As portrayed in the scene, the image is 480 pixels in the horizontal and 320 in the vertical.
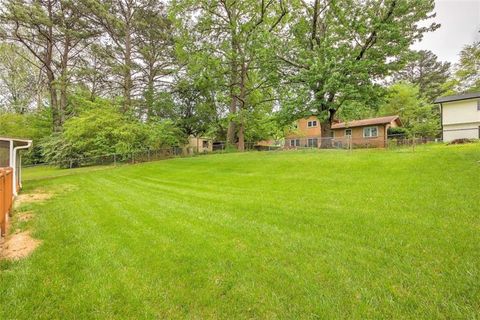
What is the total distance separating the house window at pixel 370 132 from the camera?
86.2ft

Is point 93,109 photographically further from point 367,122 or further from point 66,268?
point 367,122

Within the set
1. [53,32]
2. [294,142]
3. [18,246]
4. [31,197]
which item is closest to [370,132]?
[294,142]

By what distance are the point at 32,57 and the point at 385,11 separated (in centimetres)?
3433

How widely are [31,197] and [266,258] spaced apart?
9880mm

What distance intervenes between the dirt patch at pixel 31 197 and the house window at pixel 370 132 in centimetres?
2692

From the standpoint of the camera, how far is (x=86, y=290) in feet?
9.84

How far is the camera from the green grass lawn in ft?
8.49

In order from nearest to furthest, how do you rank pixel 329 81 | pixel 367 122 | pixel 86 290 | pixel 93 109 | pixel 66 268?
1. pixel 86 290
2. pixel 66 268
3. pixel 329 81
4. pixel 93 109
5. pixel 367 122

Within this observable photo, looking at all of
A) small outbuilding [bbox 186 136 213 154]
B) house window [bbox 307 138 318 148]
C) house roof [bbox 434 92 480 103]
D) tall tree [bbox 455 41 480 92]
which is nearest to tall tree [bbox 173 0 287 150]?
house window [bbox 307 138 318 148]

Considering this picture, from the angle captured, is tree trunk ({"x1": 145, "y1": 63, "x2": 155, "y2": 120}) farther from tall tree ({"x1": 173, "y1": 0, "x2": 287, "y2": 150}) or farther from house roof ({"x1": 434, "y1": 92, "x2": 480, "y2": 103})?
house roof ({"x1": 434, "y1": 92, "x2": 480, "y2": 103})

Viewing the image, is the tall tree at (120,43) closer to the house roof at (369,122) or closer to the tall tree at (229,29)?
the tall tree at (229,29)

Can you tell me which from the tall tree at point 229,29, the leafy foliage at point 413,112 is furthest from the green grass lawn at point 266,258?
the leafy foliage at point 413,112

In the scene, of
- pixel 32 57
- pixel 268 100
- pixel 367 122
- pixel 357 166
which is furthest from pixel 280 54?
pixel 32 57

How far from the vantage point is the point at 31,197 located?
9.40m
